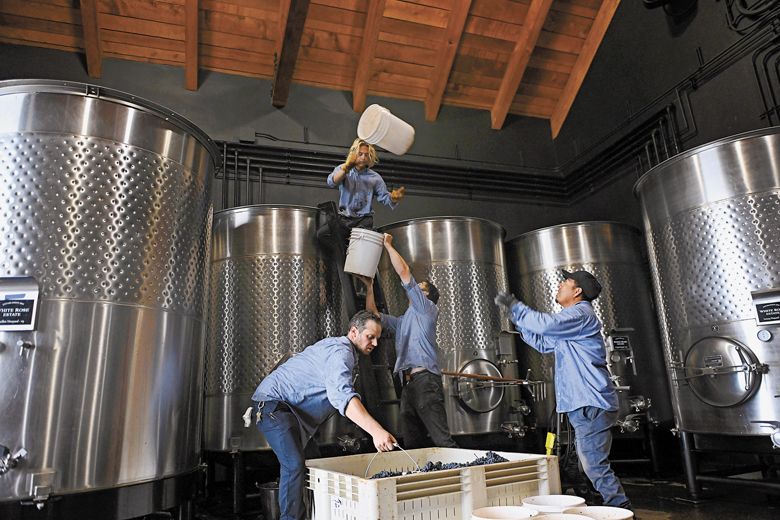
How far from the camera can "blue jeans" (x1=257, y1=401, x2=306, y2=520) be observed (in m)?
2.85

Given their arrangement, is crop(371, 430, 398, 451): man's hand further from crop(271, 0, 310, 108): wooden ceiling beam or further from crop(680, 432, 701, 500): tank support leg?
crop(271, 0, 310, 108): wooden ceiling beam

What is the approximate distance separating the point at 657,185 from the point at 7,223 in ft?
14.4

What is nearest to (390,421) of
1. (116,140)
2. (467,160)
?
(116,140)

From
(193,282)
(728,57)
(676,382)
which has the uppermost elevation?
(728,57)

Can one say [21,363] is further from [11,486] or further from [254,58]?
[254,58]

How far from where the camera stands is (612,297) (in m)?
5.42

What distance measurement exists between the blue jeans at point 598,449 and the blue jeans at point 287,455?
1539mm

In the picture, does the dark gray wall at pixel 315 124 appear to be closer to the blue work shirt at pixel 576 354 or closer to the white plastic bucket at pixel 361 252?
the white plastic bucket at pixel 361 252

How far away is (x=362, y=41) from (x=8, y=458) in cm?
535

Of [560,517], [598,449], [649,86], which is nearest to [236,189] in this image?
[598,449]

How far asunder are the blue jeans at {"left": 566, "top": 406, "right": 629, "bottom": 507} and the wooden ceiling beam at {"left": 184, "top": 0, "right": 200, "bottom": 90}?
16.7 feet

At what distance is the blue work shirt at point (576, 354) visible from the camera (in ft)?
10.1

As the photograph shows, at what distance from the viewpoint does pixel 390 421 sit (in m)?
4.75

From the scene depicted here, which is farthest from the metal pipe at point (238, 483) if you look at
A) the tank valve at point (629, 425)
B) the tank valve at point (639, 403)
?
the tank valve at point (639, 403)
